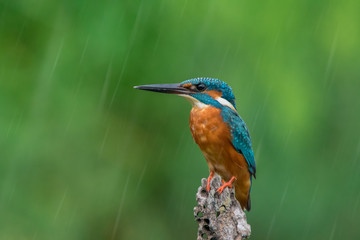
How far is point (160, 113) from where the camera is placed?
4.95 meters

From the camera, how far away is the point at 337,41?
4.61 meters

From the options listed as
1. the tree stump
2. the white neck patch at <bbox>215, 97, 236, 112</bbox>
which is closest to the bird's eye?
the white neck patch at <bbox>215, 97, 236, 112</bbox>

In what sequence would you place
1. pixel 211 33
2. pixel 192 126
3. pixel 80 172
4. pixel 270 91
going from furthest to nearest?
pixel 80 172, pixel 211 33, pixel 270 91, pixel 192 126

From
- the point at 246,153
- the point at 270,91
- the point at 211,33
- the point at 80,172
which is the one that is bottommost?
the point at 80,172

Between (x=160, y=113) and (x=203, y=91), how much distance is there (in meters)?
1.15

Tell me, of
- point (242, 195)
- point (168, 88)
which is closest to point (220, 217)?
point (168, 88)

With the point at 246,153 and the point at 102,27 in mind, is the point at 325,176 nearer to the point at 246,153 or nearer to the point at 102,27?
the point at 246,153

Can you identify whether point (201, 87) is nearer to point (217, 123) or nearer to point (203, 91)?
point (203, 91)

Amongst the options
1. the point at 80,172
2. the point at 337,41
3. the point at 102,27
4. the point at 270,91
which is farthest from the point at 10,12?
the point at 337,41

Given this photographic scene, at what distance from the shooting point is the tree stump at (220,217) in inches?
122

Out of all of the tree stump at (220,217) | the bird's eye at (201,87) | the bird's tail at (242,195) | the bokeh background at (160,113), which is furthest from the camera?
the bokeh background at (160,113)

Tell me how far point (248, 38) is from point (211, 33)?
33 cm

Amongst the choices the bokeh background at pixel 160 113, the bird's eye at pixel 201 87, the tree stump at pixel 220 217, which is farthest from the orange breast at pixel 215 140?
the tree stump at pixel 220 217

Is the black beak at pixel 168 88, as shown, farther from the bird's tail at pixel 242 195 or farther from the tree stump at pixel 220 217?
the bird's tail at pixel 242 195
